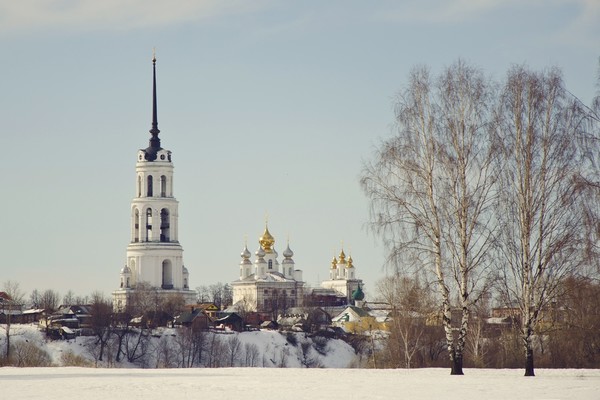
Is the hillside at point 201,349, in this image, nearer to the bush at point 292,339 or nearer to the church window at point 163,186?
the bush at point 292,339

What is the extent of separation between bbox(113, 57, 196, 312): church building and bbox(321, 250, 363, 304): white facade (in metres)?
42.0

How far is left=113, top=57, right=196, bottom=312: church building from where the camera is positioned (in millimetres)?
126250

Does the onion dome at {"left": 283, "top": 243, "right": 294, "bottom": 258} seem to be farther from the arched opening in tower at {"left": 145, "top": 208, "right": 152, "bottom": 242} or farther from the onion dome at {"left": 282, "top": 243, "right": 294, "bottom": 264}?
the arched opening in tower at {"left": 145, "top": 208, "right": 152, "bottom": 242}

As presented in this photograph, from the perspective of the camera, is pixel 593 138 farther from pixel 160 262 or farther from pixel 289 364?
pixel 160 262

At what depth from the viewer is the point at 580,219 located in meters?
26.7

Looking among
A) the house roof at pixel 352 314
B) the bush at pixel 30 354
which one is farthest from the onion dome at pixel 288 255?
the bush at pixel 30 354

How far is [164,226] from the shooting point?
129 metres

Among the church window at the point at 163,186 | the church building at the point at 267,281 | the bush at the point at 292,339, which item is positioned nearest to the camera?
the bush at the point at 292,339

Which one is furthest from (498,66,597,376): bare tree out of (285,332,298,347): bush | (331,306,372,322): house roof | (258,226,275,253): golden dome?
(258,226,275,253): golden dome
